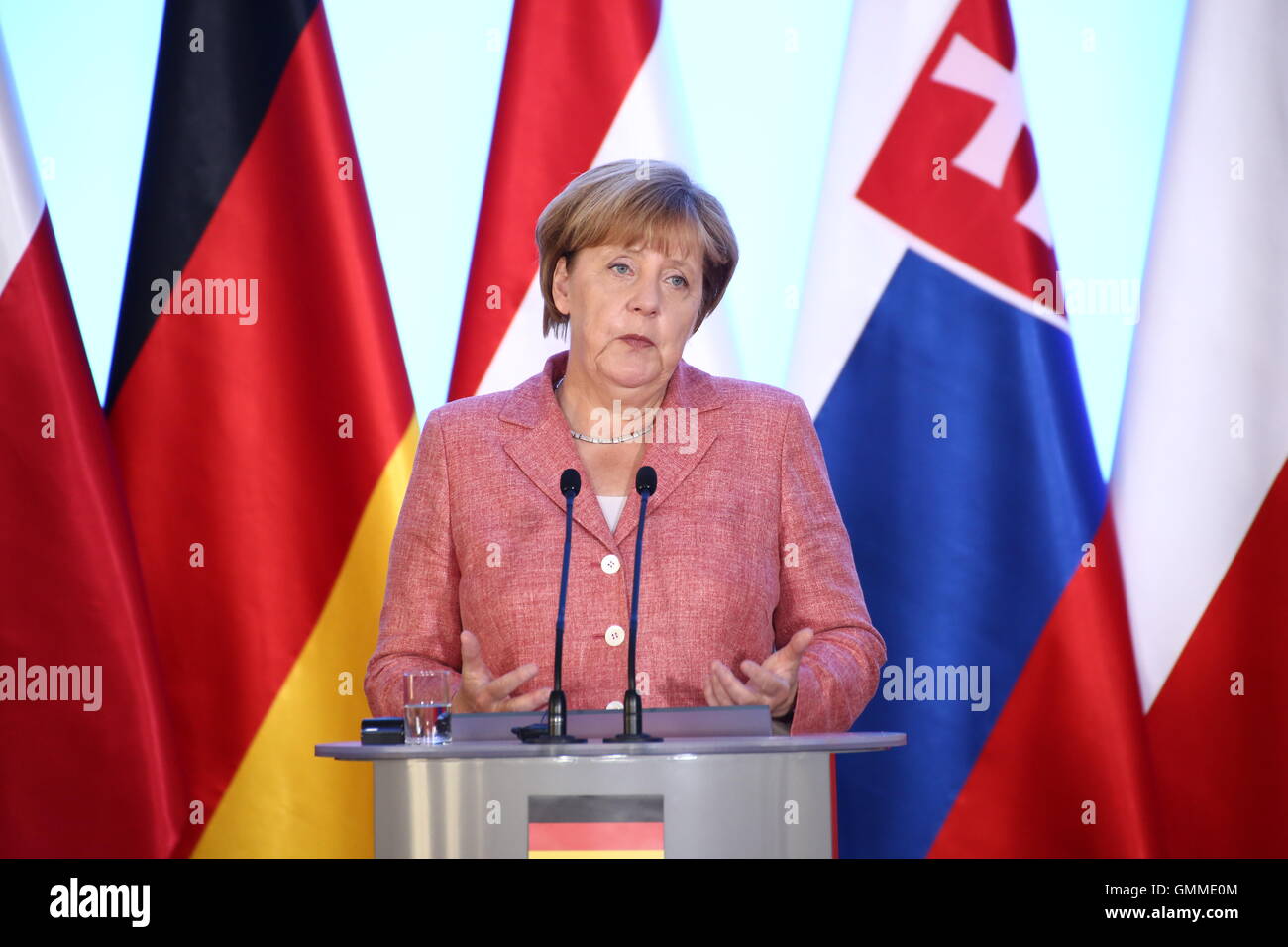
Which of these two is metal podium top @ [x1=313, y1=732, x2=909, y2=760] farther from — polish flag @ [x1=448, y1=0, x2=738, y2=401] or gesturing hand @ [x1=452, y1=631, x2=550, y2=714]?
polish flag @ [x1=448, y1=0, x2=738, y2=401]

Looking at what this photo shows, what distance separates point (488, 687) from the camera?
80.4 inches

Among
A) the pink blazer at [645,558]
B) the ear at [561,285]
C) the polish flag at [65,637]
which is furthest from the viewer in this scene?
the polish flag at [65,637]

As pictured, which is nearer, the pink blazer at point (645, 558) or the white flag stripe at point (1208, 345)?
the pink blazer at point (645, 558)

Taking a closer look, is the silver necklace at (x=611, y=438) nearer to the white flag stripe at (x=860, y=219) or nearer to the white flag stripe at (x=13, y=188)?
the white flag stripe at (x=860, y=219)

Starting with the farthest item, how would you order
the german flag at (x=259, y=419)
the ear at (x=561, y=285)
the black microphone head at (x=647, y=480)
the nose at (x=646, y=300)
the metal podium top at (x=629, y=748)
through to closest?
the german flag at (x=259, y=419)
the ear at (x=561, y=285)
the nose at (x=646, y=300)
the black microphone head at (x=647, y=480)
the metal podium top at (x=629, y=748)

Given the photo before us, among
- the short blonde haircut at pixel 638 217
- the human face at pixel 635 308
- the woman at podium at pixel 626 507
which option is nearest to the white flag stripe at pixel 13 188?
the woman at podium at pixel 626 507

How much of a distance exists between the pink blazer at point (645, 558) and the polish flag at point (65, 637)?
0.95 m

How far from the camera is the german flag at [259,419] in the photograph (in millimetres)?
3254

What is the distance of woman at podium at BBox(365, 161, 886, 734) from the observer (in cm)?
246

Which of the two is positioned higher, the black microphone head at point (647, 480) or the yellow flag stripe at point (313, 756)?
the black microphone head at point (647, 480)

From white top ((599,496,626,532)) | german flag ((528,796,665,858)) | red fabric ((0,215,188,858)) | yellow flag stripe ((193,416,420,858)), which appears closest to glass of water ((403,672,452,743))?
german flag ((528,796,665,858))

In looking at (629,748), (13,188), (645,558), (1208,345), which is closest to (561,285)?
(645,558)
